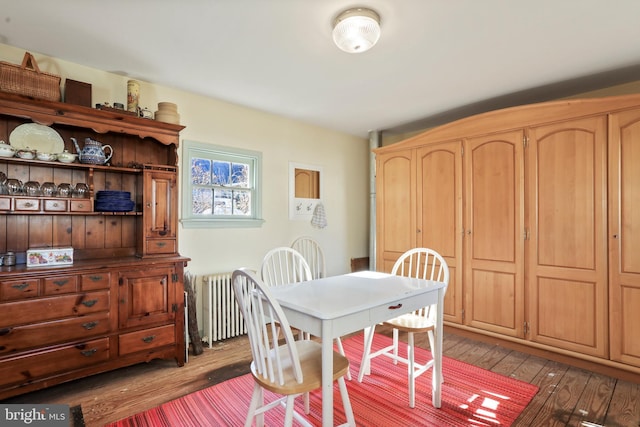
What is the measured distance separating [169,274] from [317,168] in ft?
7.45

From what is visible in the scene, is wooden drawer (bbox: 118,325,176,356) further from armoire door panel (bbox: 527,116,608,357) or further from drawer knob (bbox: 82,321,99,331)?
armoire door panel (bbox: 527,116,608,357)

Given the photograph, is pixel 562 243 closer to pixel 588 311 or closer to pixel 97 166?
pixel 588 311

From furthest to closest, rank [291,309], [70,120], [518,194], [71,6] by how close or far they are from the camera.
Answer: [518,194], [70,120], [71,6], [291,309]

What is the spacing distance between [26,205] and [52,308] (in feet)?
2.29

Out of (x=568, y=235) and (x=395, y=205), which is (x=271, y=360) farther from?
(x=395, y=205)

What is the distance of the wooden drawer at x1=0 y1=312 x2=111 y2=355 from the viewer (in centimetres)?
195

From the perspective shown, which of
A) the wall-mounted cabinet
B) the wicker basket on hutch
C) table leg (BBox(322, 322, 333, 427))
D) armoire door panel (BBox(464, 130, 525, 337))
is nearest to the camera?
table leg (BBox(322, 322, 333, 427))

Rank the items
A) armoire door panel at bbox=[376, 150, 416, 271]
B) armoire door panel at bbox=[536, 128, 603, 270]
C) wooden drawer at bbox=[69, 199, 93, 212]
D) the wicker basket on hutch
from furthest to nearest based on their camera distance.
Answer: armoire door panel at bbox=[376, 150, 416, 271] < armoire door panel at bbox=[536, 128, 603, 270] < wooden drawer at bbox=[69, 199, 93, 212] < the wicker basket on hutch

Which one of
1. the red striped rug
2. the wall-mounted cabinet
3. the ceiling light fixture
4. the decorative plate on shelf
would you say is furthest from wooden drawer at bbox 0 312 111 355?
the wall-mounted cabinet

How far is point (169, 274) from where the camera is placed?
2.56 meters

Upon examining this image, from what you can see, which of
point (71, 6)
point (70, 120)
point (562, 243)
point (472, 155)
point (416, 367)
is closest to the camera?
point (71, 6)

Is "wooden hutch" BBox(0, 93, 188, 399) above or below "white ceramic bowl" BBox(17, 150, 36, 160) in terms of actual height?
below

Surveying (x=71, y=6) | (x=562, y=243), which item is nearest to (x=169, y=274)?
(x=71, y=6)

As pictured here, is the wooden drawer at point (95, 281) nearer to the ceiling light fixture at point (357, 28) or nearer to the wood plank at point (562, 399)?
the ceiling light fixture at point (357, 28)
